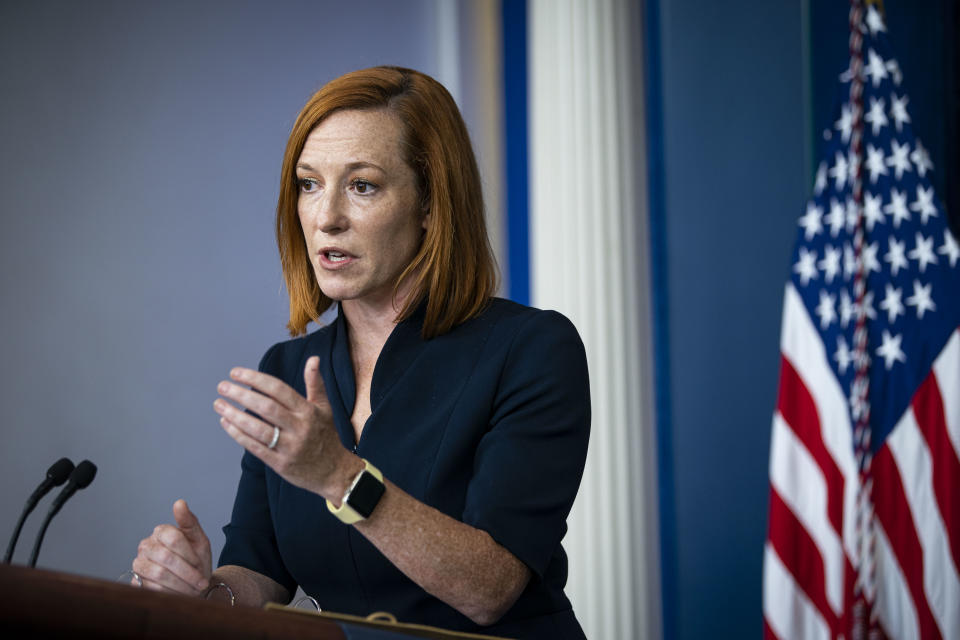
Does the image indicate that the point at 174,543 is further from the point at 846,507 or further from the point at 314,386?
the point at 846,507

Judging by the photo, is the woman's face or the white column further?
the white column

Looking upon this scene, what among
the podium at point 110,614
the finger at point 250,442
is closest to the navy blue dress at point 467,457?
the finger at point 250,442

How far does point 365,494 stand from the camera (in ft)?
3.84

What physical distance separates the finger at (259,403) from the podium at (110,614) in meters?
0.34

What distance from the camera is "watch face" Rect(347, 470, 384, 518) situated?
1163mm

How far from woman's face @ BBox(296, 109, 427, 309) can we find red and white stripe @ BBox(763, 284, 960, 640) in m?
1.61

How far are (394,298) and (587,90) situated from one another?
5.44ft

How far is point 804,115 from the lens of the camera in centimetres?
328

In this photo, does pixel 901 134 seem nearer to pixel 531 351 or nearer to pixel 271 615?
pixel 531 351

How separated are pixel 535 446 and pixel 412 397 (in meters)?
0.25

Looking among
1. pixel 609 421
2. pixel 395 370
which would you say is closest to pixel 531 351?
pixel 395 370

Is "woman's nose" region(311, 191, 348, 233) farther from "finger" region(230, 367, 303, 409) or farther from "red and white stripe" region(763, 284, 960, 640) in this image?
"red and white stripe" region(763, 284, 960, 640)

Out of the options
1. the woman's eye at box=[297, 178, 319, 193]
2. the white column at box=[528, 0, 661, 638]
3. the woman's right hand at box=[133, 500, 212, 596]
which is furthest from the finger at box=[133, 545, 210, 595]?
the white column at box=[528, 0, 661, 638]

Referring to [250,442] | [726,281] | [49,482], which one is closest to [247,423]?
[250,442]
